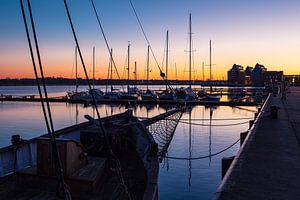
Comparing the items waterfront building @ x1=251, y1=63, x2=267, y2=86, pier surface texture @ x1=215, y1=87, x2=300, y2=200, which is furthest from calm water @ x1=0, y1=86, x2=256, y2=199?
waterfront building @ x1=251, y1=63, x2=267, y2=86

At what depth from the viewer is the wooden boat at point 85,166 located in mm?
7328

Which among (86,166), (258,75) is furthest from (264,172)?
(258,75)

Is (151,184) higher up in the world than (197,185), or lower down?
higher up

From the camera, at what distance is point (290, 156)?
19.2 feet

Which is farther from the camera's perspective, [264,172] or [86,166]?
[86,166]

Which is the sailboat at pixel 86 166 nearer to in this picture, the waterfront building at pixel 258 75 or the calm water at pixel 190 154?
the calm water at pixel 190 154

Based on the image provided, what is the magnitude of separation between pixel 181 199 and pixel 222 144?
39.2ft

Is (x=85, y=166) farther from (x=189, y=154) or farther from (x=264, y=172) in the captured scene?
(x=189, y=154)

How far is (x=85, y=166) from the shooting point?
8.16 metres

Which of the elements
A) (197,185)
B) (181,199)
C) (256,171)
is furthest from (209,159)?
(256,171)

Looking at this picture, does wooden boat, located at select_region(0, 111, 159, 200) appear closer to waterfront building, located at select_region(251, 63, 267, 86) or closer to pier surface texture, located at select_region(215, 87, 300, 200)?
pier surface texture, located at select_region(215, 87, 300, 200)

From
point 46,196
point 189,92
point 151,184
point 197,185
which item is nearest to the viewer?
point 46,196

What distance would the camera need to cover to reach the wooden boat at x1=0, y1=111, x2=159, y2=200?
24.0ft

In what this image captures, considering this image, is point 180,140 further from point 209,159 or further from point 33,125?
point 33,125
